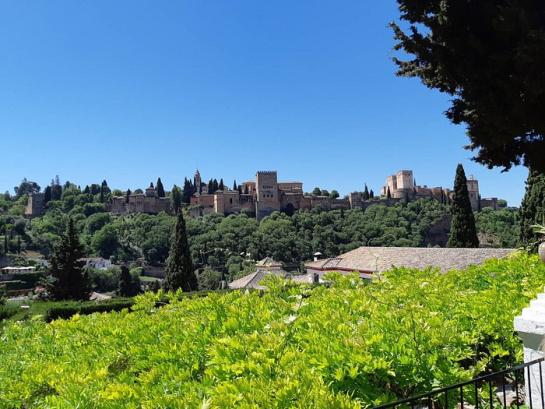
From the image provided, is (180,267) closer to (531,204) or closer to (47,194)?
(531,204)

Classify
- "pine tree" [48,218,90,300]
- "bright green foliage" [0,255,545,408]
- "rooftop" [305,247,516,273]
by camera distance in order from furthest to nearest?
"pine tree" [48,218,90,300] → "rooftop" [305,247,516,273] → "bright green foliage" [0,255,545,408]

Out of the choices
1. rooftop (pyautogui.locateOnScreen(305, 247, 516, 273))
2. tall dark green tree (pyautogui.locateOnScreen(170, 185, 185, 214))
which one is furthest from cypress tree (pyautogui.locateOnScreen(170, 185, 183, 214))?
rooftop (pyautogui.locateOnScreen(305, 247, 516, 273))

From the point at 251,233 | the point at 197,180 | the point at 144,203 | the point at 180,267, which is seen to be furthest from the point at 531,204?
the point at 197,180

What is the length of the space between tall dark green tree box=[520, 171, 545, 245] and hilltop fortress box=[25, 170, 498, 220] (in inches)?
3189

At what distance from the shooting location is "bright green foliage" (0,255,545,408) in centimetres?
217

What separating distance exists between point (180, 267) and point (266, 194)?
72.4 m

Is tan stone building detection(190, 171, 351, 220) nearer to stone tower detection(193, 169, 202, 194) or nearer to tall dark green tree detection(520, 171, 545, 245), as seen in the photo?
stone tower detection(193, 169, 202, 194)

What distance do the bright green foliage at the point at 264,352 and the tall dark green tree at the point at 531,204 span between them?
16.7 meters

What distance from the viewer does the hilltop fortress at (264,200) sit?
4016 inches

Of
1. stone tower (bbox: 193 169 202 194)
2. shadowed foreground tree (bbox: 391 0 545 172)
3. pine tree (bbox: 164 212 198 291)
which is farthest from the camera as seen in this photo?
stone tower (bbox: 193 169 202 194)

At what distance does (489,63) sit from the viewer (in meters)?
8.02

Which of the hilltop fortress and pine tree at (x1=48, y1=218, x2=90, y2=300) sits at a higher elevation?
the hilltop fortress

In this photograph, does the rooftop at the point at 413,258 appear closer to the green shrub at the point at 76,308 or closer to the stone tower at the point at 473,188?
the green shrub at the point at 76,308

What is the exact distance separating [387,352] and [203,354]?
1206 millimetres
